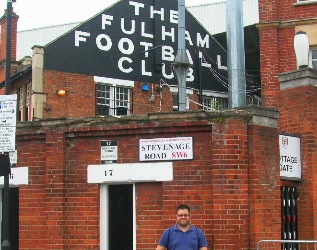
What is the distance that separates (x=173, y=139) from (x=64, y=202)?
2498mm

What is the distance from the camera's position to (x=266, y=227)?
1141 cm

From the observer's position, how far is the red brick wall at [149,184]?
11219mm

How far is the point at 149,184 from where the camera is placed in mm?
11859

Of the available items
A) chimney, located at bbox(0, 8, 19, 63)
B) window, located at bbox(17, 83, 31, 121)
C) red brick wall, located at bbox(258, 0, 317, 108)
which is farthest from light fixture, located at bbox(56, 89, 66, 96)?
red brick wall, located at bbox(258, 0, 317, 108)

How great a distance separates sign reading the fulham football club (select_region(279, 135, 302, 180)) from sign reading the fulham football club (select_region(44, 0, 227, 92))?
1367cm

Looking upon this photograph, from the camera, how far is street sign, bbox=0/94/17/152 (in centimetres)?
1157

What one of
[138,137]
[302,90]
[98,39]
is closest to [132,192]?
[138,137]

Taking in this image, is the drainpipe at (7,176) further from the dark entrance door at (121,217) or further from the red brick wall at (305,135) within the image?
the red brick wall at (305,135)

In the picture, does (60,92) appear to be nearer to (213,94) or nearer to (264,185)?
(213,94)

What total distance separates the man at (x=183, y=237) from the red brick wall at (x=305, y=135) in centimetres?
500

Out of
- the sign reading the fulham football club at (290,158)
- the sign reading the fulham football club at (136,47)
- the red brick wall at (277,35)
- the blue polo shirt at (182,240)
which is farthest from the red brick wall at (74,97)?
the blue polo shirt at (182,240)

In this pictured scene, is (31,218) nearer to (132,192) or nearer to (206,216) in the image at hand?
(132,192)

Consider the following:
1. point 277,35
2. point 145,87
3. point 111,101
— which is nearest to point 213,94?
point 145,87

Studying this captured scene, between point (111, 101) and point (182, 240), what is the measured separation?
1821cm
